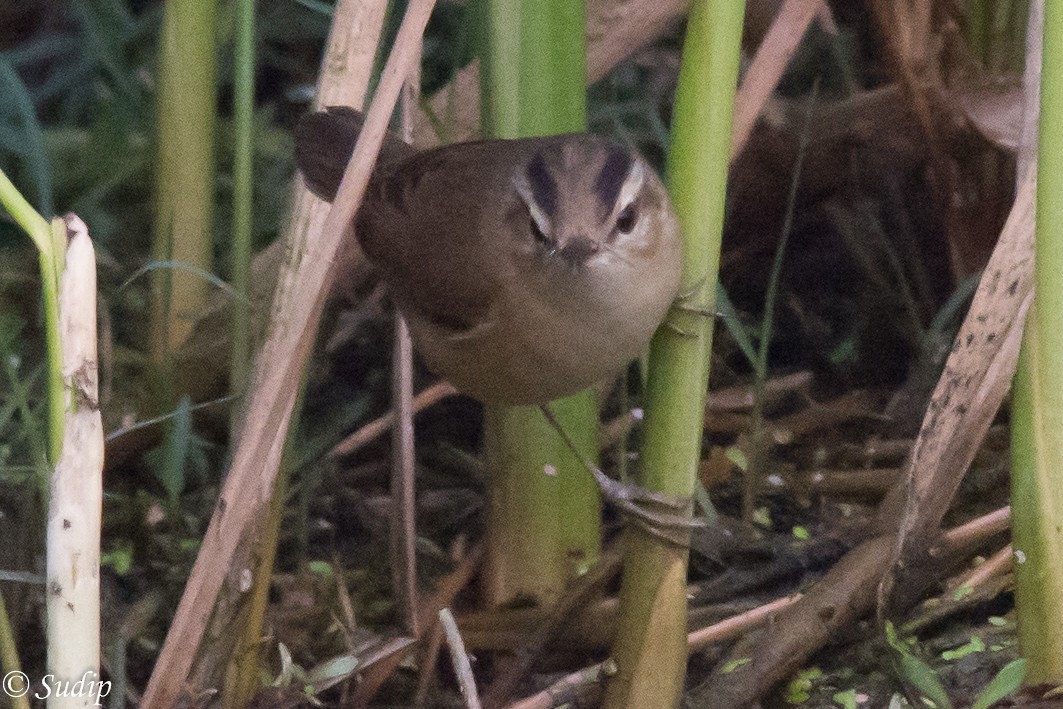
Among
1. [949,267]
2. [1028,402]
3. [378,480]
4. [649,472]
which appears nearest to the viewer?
[1028,402]

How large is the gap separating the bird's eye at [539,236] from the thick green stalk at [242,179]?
0.46 metres

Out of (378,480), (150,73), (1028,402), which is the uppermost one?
(150,73)

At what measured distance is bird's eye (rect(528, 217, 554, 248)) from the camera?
210cm

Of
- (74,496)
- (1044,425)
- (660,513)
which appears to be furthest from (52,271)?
(1044,425)

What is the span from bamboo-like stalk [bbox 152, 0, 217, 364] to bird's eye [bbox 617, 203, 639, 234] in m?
0.92

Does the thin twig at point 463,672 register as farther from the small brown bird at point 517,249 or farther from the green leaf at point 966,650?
the green leaf at point 966,650

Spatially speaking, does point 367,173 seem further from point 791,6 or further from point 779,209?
point 779,209

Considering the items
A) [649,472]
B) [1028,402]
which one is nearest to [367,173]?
[649,472]

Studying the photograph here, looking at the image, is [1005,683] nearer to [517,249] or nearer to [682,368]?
[682,368]

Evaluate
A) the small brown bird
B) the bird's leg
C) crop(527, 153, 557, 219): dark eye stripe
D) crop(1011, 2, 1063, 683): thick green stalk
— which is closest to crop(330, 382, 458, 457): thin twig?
the small brown bird

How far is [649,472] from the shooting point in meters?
1.80

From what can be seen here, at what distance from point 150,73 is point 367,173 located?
183cm

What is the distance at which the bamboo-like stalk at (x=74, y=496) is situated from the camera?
1358 mm

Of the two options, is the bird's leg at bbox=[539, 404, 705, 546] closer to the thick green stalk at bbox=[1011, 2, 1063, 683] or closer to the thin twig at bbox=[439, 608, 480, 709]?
the thin twig at bbox=[439, 608, 480, 709]
